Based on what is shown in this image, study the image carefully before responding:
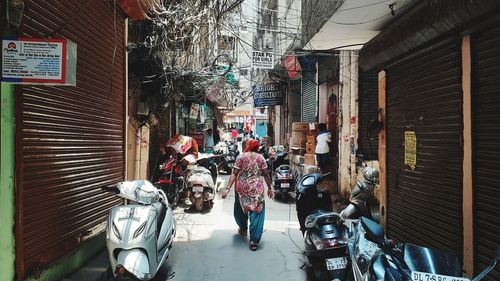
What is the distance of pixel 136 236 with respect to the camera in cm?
388

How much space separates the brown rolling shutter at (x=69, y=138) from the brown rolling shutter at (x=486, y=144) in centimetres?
406

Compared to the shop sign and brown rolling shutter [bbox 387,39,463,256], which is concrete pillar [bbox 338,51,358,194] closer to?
the shop sign

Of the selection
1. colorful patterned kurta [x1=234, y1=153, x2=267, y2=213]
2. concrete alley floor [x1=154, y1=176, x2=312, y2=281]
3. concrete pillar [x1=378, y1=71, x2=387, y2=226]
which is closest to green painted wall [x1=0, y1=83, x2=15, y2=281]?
concrete alley floor [x1=154, y1=176, x2=312, y2=281]

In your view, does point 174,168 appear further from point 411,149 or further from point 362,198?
point 411,149

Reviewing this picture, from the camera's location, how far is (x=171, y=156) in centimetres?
907

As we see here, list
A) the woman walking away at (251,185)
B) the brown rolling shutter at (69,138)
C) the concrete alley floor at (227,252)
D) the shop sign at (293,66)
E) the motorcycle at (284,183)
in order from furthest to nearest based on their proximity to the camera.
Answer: the shop sign at (293,66)
the motorcycle at (284,183)
the woman walking away at (251,185)
the concrete alley floor at (227,252)
the brown rolling shutter at (69,138)

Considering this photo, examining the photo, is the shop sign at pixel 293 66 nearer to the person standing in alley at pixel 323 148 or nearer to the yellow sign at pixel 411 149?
the person standing in alley at pixel 323 148

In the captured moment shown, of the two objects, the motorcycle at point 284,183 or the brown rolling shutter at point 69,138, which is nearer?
the brown rolling shutter at point 69,138

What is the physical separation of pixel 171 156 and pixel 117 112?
3.03 metres

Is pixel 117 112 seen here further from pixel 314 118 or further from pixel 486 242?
pixel 314 118

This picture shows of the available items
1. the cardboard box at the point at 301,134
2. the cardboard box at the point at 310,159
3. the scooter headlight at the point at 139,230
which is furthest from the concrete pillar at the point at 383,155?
the cardboard box at the point at 301,134

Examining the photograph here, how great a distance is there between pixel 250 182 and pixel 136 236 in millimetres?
2866

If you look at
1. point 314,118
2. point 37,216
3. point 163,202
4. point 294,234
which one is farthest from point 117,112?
point 314,118

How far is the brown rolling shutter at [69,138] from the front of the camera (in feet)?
11.4
